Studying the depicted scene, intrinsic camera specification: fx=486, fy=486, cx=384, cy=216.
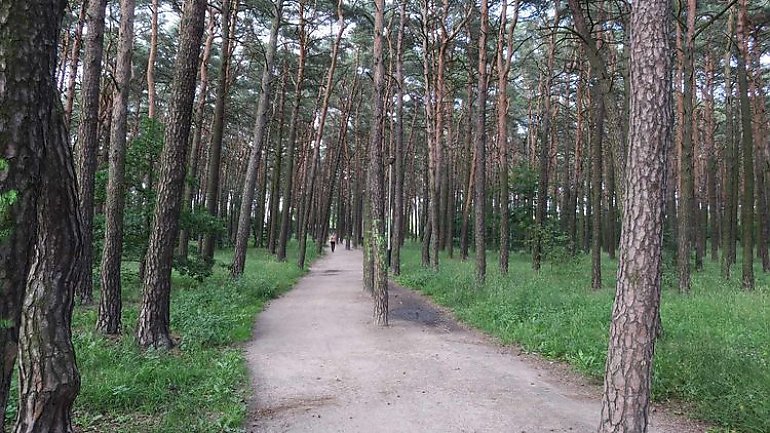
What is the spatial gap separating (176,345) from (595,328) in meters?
6.25

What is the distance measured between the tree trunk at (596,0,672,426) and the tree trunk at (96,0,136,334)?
6880 millimetres

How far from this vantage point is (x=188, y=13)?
6.80m

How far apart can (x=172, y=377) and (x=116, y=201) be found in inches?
147

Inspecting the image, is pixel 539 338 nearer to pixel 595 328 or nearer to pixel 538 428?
pixel 595 328

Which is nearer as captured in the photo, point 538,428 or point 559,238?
point 538,428

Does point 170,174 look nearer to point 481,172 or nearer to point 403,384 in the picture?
point 403,384

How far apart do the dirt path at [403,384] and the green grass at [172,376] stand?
1.04ft

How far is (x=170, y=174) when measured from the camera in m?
6.71

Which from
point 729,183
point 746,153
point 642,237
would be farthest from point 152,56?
point 729,183

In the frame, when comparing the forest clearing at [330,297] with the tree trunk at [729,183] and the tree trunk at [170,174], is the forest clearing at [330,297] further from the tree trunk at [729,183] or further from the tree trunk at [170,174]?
the tree trunk at [729,183]

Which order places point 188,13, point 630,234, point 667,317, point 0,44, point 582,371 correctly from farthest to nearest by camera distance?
point 667,317 < point 188,13 < point 582,371 < point 630,234 < point 0,44

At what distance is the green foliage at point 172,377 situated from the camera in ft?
13.9

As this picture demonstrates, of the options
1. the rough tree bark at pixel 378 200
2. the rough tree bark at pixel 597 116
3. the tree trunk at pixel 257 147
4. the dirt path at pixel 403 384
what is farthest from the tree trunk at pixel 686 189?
the tree trunk at pixel 257 147

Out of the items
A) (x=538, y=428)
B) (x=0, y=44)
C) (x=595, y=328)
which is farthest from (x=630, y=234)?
(x=595, y=328)
